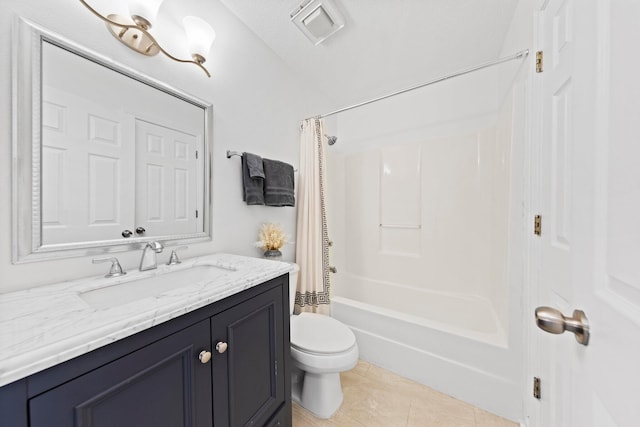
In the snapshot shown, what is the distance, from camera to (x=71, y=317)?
0.56m

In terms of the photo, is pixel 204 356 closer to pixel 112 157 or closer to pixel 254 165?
pixel 112 157

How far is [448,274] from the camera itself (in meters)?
2.17

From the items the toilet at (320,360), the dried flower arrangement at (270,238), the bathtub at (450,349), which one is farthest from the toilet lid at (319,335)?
the dried flower arrangement at (270,238)

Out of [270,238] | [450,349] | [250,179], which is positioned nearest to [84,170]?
[250,179]

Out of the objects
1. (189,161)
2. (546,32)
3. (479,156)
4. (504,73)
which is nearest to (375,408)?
(189,161)

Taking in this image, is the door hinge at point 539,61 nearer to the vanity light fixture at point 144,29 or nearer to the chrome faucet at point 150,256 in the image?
the vanity light fixture at point 144,29

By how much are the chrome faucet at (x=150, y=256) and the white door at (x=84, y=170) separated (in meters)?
0.13

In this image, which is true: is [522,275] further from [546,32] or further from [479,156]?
[479,156]

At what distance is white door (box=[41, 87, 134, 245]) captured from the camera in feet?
2.68

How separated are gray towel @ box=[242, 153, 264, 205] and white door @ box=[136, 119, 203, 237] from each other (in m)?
0.27

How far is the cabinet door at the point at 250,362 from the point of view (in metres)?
0.77

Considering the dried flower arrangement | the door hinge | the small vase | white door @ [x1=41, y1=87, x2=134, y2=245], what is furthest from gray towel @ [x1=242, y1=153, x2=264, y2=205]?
the door hinge

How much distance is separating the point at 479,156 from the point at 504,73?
Result: 64cm

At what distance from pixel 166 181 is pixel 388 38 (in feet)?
5.70
